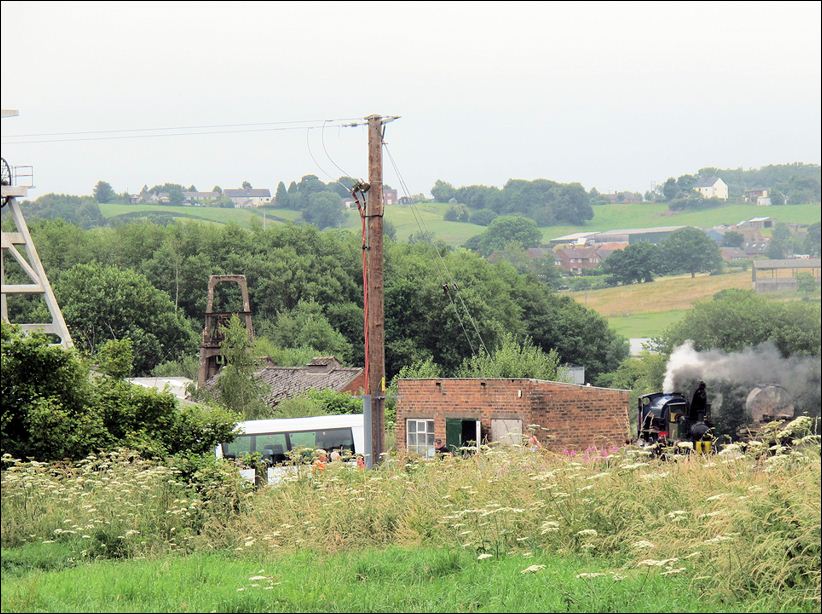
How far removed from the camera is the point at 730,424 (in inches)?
1427

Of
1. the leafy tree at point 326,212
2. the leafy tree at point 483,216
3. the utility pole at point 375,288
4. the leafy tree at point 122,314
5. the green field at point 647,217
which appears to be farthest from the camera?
the leafy tree at point 483,216

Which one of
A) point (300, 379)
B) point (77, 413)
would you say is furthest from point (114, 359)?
point (300, 379)

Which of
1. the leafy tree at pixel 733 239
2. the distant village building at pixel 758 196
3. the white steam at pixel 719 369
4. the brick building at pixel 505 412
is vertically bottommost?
the brick building at pixel 505 412

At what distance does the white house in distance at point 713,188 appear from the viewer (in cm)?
10644

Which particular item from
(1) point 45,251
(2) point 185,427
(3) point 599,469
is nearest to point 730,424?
(2) point 185,427

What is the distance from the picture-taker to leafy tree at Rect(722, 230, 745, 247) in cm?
9457

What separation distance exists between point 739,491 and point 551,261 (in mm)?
113163

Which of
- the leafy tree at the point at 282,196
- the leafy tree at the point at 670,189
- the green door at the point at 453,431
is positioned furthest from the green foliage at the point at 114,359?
the leafy tree at the point at 282,196

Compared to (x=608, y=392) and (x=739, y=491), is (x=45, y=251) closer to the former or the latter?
(x=608, y=392)

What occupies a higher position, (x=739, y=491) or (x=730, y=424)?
(x=739, y=491)

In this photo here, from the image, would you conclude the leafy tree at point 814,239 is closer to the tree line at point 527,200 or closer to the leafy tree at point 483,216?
the tree line at point 527,200

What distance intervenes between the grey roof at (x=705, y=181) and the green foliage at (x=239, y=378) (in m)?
70.0

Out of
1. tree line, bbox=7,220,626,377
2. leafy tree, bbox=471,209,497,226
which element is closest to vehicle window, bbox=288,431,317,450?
tree line, bbox=7,220,626,377

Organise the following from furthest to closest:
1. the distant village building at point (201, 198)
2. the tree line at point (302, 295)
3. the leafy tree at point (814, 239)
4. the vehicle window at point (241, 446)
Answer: the distant village building at point (201, 198) → the tree line at point (302, 295) → the vehicle window at point (241, 446) → the leafy tree at point (814, 239)
